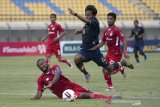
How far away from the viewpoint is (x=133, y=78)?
21.5m

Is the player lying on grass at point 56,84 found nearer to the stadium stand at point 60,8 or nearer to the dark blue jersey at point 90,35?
the dark blue jersey at point 90,35

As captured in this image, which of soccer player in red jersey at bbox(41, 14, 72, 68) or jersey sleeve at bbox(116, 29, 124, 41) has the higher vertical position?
jersey sleeve at bbox(116, 29, 124, 41)

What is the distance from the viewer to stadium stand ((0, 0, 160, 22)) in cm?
4456

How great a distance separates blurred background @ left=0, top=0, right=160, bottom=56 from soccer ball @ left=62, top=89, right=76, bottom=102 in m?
27.4

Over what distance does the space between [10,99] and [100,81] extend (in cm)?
633

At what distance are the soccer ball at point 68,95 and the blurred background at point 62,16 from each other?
27375mm

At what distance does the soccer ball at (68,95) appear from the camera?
13.9 meters

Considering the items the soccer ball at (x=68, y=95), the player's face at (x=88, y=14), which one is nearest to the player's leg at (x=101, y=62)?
the player's face at (x=88, y=14)

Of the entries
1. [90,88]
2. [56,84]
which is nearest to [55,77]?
[56,84]

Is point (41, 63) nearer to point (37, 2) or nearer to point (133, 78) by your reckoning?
point (133, 78)

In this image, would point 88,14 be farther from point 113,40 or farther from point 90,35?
point 113,40

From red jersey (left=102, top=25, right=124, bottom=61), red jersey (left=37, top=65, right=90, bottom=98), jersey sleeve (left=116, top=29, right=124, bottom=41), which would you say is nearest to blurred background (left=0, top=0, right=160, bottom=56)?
red jersey (left=102, top=25, right=124, bottom=61)

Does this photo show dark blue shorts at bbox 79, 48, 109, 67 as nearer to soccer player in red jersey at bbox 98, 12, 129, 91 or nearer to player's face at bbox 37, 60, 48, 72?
soccer player in red jersey at bbox 98, 12, 129, 91

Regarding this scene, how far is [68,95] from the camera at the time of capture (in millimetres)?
13953
